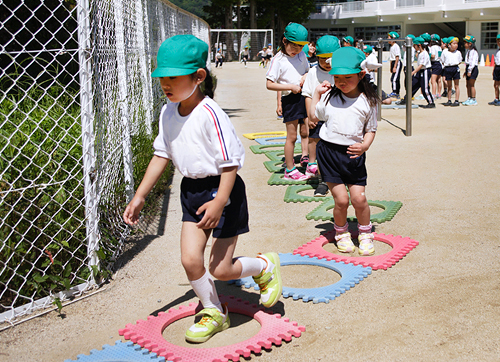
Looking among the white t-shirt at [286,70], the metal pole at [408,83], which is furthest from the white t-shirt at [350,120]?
the metal pole at [408,83]

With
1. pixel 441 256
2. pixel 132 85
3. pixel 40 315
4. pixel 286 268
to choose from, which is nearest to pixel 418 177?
pixel 441 256

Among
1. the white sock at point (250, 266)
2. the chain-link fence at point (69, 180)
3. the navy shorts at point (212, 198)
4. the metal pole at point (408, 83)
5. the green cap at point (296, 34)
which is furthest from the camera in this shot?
the metal pole at point (408, 83)

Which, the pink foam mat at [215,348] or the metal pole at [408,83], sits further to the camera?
the metal pole at [408,83]

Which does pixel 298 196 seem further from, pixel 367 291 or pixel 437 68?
pixel 437 68

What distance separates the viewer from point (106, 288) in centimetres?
393

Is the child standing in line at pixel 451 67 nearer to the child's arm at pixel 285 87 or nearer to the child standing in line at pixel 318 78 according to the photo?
the child standing in line at pixel 318 78

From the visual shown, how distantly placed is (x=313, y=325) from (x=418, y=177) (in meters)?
3.94

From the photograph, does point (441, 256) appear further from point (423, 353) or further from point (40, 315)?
point (40, 315)

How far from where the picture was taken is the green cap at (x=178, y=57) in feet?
9.45

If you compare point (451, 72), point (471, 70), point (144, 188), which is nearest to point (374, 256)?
point (144, 188)

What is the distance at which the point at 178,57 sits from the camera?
289 centimetres

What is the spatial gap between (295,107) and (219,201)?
12.8ft

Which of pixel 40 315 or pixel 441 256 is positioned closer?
pixel 40 315

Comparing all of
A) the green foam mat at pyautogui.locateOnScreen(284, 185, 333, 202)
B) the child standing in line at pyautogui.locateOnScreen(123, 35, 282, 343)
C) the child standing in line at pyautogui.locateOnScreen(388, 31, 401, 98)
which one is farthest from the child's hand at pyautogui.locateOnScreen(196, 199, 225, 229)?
the child standing in line at pyautogui.locateOnScreen(388, 31, 401, 98)
